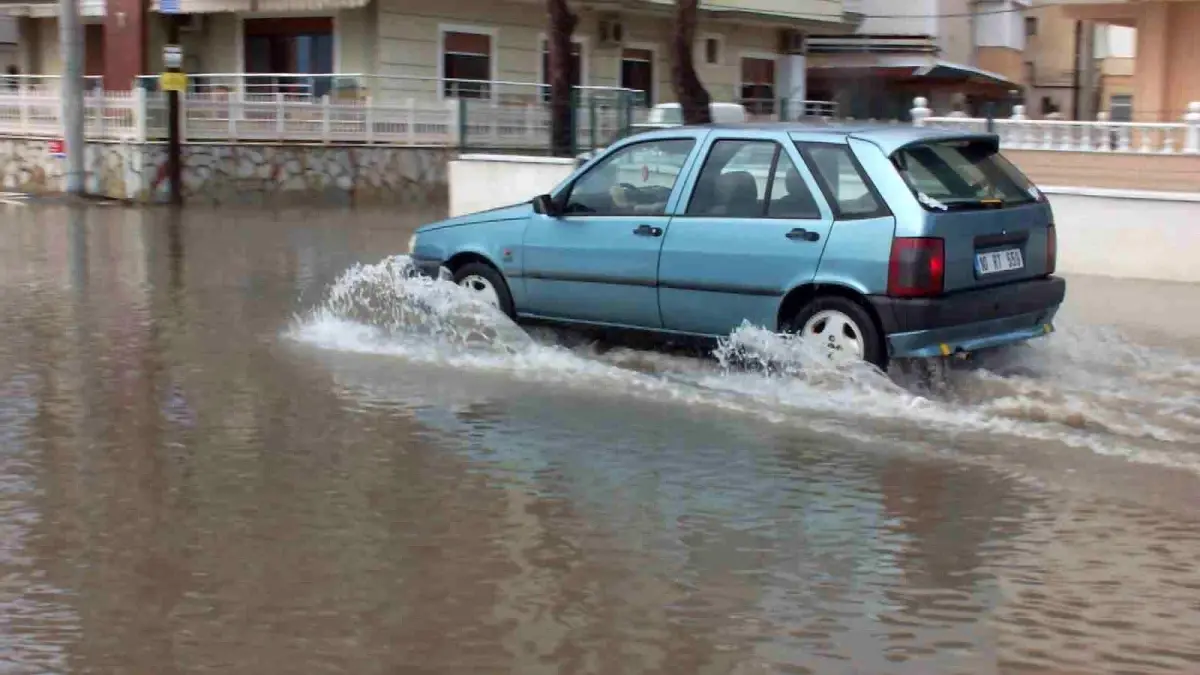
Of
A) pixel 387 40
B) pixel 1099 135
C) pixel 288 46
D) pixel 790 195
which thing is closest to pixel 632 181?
pixel 790 195

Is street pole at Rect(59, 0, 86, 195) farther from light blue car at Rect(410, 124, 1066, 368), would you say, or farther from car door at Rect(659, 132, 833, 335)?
car door at Rect(659, 132, 833, 335)

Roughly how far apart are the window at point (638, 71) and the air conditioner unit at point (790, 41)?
5.47 metres

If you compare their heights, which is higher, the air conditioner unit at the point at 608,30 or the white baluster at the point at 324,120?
the air conditioner unit at the point at 608,30

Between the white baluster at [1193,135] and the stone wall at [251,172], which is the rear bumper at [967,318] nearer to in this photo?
the white baluster at [1193,135]

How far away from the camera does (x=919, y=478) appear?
22.1ft

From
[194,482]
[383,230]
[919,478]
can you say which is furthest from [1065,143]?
[194,482]

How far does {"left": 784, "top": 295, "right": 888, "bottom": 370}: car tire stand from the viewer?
813cm

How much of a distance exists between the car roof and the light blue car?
0.5 inches

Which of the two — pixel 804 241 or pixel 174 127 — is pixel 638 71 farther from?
pixel 804 241

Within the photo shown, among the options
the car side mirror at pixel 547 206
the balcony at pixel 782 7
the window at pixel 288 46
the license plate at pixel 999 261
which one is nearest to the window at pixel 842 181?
the license plate at pixel 999 261

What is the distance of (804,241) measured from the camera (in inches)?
328

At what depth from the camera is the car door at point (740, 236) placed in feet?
27.6

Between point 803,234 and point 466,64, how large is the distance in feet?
76.1

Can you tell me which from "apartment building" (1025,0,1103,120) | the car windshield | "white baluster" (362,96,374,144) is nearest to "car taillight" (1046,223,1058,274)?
the car windshield
